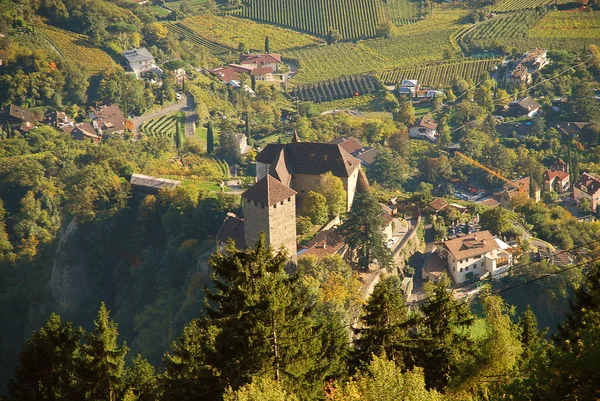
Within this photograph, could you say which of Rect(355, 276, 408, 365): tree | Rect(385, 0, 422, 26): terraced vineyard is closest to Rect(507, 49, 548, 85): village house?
Rect(385, 0, 422, 26): terraced vineyard

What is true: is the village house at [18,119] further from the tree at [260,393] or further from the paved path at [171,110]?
the tree at [260,393]

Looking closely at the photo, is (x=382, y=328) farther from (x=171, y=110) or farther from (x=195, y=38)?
(x=195, y=38)

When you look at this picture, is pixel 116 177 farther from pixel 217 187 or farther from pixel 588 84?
pixel 588 84

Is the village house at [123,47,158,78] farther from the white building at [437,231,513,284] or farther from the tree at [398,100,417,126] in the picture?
the white building at [437,231,513,284]

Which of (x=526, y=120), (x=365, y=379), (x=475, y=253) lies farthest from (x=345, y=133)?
(x=365, y=379)

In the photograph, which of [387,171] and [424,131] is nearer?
[387,171]

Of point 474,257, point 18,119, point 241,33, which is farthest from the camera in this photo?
point 241,33

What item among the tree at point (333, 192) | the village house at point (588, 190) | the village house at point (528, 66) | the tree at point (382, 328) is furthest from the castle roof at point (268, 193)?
the village house at point (528, 66)

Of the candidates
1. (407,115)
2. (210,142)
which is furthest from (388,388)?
(407,115)
